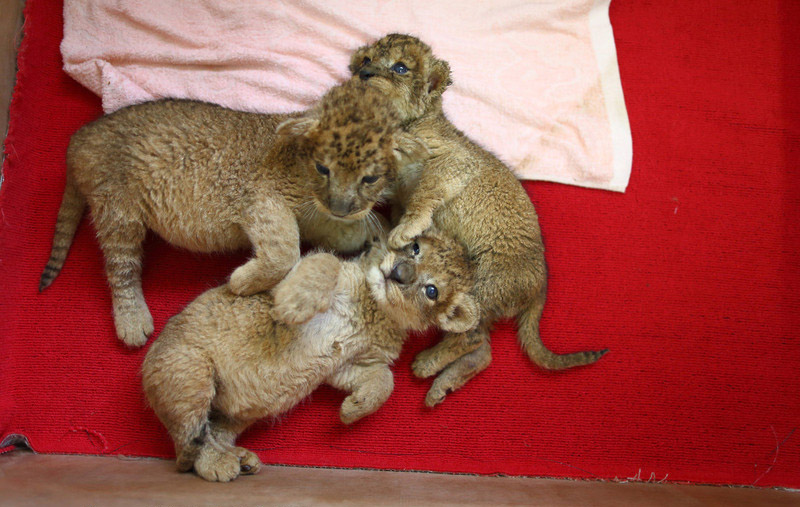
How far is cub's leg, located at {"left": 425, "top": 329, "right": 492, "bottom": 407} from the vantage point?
11.1 ft

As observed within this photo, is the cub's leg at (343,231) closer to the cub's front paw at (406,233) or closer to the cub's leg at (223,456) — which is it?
the cub's front paw at (406,233)

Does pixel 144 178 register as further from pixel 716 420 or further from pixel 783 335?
pixel 783 335

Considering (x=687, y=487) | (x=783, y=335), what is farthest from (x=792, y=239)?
(x=687, y=487)

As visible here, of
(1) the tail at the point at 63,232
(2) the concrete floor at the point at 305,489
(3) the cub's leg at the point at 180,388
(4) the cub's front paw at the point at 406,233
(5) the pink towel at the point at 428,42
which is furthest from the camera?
(5) the pink towel at the point at 428,42

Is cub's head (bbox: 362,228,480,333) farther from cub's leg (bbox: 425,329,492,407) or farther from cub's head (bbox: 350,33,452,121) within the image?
cub's head (bbox: 350,33,452,121)

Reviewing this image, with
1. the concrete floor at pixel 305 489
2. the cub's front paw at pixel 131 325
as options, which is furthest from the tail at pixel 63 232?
the concrete floor at pixel 305 489

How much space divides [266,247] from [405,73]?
1.22 meters

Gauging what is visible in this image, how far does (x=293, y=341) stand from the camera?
2.92m

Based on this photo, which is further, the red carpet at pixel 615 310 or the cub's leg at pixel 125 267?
the red carpet at pixel 615 310

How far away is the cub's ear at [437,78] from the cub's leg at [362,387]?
1.58m

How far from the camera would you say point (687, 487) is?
136 inches

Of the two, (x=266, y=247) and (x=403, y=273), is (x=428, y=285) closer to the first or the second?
(x=403, y=273)

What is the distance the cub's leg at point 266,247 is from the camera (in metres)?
2.89

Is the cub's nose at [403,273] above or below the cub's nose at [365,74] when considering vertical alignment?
below
